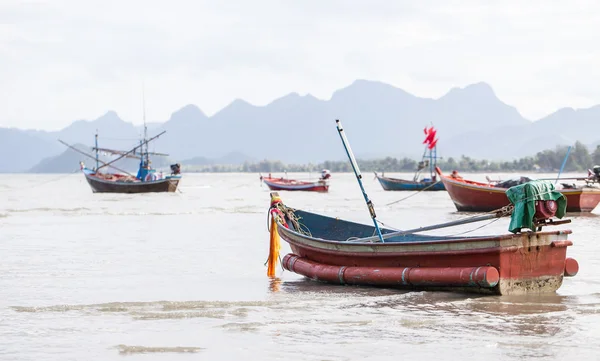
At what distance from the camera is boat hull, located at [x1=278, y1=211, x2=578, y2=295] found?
1268 cm

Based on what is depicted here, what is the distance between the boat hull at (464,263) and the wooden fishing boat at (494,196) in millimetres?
19917

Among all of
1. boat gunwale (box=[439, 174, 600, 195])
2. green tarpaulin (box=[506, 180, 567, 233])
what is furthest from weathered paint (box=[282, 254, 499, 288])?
boat gunwale (box=[439, 174, 600, 195])

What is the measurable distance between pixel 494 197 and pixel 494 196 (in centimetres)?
5

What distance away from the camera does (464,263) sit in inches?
512

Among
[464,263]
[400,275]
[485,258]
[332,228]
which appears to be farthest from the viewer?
[332,228]

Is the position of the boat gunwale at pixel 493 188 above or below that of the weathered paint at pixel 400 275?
above

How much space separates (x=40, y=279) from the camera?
17.0 metres

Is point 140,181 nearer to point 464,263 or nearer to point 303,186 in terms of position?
point 303,186

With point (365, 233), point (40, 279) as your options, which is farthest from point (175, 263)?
point (365, 233)

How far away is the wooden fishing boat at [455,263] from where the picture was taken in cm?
1268

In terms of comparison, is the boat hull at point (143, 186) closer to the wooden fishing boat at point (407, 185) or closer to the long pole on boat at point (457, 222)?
the wooden fishing boat at point (407, 185)

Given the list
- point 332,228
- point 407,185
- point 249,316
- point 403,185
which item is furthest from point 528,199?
point 403,185

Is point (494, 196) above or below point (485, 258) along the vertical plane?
above

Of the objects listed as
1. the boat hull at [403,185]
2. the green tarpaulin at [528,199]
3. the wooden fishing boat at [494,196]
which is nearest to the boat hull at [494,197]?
the wooden fishing boat at [494,196]
